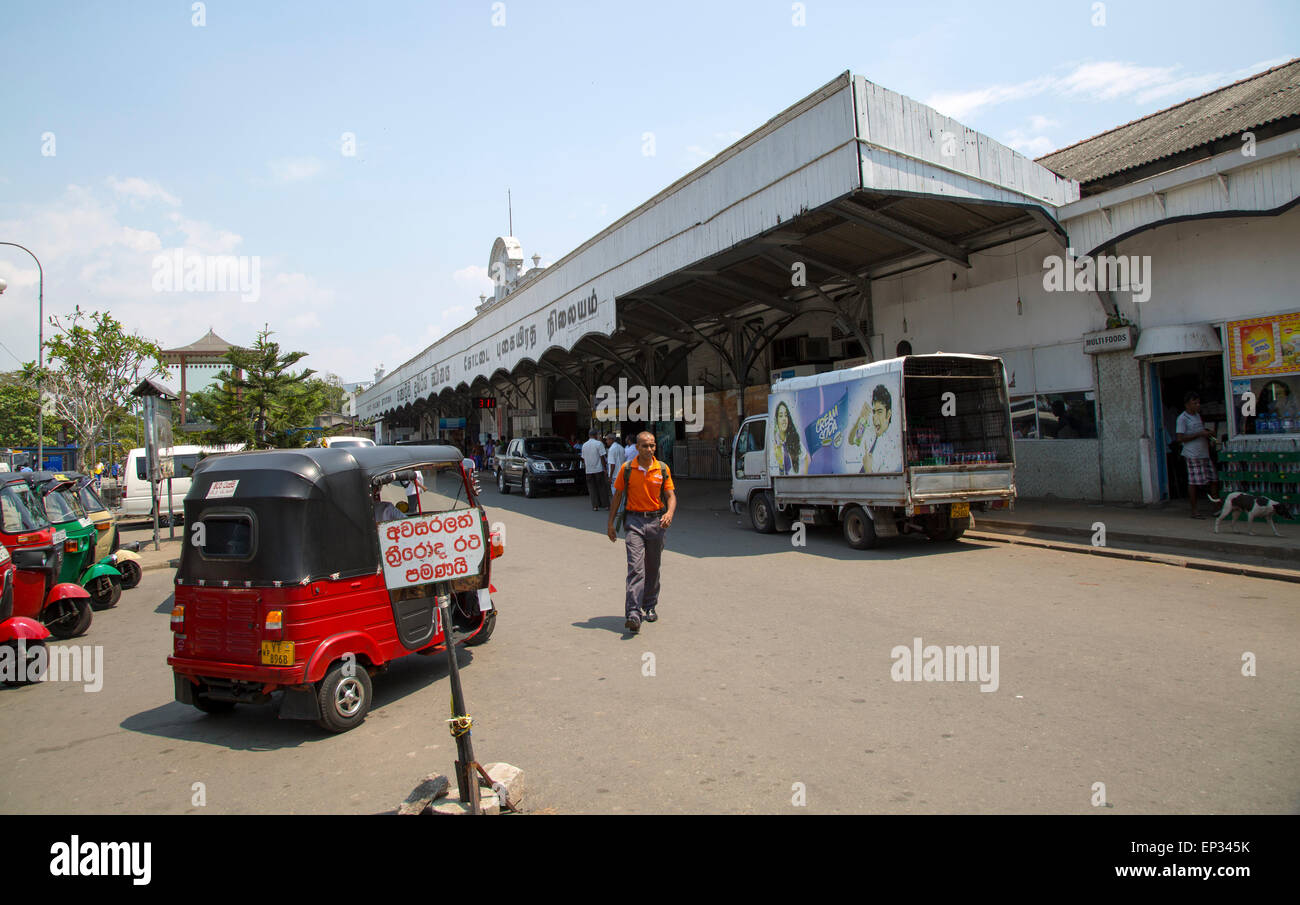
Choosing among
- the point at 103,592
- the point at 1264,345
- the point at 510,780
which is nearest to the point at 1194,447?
the point at 1264,345

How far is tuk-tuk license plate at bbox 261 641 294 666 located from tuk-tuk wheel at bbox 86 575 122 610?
22.7 feet

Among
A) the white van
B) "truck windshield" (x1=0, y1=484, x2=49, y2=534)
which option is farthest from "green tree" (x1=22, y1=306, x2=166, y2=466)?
"truck windshield" (x1=0, y1=484, x2=49, y2=534)

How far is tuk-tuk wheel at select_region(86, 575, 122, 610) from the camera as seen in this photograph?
32.7 feet

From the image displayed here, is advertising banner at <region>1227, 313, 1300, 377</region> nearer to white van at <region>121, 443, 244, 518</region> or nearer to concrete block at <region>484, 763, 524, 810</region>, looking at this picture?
concrete block at <region>484, 763, 524, 810</region>

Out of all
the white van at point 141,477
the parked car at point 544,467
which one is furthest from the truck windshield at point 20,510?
the parked car at point 544,467

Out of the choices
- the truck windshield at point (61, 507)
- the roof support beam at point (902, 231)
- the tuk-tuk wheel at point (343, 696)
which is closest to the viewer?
the tuk-tuk wheel at point (343, 696)

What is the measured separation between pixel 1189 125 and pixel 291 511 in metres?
16.2

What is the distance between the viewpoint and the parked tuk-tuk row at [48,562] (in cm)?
699

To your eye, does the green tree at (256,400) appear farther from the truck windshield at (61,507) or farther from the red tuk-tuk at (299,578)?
the red tuk-tuk at (299,578)

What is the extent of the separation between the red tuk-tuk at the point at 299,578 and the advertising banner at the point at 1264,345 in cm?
1229

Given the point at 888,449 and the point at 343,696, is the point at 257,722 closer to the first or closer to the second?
the point at 343,696

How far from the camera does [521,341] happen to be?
85.1ft

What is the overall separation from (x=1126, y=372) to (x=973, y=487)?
465 centimetres
